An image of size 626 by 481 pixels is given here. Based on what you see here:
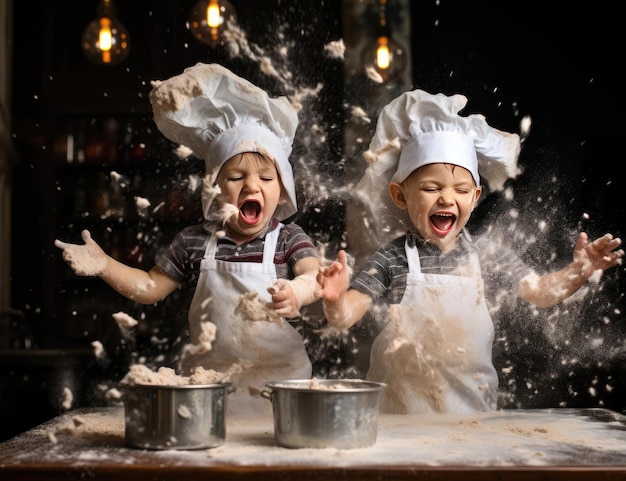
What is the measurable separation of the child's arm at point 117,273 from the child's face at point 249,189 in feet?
0.63

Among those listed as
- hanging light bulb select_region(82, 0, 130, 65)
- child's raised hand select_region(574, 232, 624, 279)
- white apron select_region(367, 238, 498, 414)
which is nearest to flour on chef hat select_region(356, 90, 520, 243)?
white apron select_region(367, 238, 498, 414)

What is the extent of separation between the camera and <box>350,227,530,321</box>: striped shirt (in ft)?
5.72

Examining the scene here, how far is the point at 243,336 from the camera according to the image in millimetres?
1694

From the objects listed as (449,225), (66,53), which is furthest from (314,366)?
(66,53)

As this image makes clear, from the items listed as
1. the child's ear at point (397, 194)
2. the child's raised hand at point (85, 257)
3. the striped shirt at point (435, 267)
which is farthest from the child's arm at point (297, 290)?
the child's raised hand at point (85, 257)

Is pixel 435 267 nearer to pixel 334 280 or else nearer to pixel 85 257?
pixel 334 280

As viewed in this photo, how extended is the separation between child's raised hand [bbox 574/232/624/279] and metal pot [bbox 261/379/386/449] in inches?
23.9

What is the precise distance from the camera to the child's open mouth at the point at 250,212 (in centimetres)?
172

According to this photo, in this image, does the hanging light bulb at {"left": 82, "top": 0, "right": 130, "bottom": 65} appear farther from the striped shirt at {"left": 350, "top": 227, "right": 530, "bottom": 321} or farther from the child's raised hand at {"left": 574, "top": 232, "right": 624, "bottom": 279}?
the child's raised hand at {"left": 574, "top": 232, "right": 624, "bottom": 279}

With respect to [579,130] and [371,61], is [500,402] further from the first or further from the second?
[371,61]

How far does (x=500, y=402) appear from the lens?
1831 mm

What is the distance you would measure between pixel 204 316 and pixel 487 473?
720 mm

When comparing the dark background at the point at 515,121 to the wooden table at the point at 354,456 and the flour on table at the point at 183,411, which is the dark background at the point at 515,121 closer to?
the wooden table at the point at 354,456

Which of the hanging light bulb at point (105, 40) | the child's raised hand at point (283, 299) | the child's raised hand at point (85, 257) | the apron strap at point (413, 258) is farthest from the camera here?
the hanging light bulb at point (105, 40)
